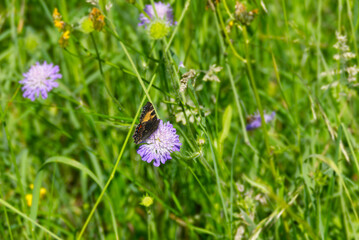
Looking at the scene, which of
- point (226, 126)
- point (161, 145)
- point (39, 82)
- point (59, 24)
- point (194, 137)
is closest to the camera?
point (161, 145)

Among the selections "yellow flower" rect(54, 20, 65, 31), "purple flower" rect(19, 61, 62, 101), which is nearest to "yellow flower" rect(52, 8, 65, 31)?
"yellow flower" rect(54, 20, 65, 31)

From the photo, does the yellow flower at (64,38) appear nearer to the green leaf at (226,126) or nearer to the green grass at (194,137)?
the green grass at (194,137)

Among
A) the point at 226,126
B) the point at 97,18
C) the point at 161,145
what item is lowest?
the point at 161,145

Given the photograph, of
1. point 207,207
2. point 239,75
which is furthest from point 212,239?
point 239,75

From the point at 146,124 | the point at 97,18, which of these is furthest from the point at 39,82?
the point at 146,124

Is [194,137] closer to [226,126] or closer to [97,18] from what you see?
[226,126]

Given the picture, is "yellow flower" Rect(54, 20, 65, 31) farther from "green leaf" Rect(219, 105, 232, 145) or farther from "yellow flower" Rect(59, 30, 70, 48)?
"green leaf" Rect(219, 105, 232, 145)
